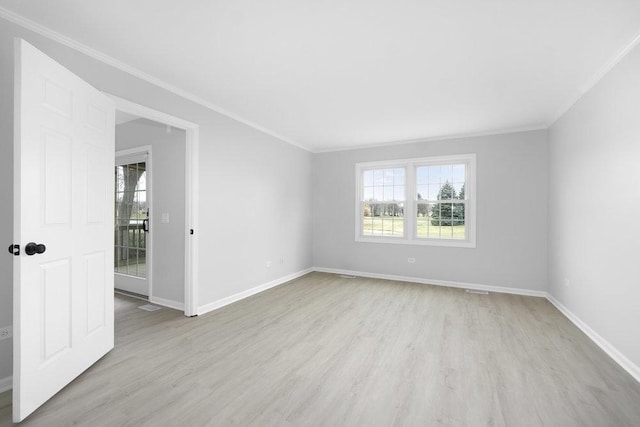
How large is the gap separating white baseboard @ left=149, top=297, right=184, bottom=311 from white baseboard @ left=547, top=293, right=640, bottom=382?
14.3 feet

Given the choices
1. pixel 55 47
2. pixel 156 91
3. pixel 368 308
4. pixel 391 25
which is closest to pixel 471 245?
pixel 368 308

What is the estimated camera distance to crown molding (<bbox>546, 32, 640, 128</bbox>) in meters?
2.22

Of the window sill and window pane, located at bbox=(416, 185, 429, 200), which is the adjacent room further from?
window pane, located at bbox=(416, 185, 429, 200)

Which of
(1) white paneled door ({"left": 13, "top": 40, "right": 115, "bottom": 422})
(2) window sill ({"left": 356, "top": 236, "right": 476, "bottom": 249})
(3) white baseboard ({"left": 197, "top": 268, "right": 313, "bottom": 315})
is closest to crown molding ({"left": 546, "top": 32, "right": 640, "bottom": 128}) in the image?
(2) window sill ({"left": 356, "top": 236, "right": 476, "bottom": 249})

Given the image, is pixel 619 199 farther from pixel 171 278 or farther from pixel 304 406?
pixel 171 278

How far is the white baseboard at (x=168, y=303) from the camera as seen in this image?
11.9 feet

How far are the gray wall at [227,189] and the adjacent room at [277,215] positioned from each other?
0.09ft

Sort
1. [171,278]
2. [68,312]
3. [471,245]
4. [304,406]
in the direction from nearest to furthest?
[304,406]
[68,312]
[171,278]
[471,245]

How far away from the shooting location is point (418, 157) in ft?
17.0

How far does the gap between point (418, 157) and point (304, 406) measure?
14.6 ft

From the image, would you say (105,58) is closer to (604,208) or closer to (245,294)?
(245,294)

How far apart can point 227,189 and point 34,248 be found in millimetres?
2255

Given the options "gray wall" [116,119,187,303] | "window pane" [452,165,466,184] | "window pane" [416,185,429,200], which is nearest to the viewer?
"gray wall" [116,119,187,303]

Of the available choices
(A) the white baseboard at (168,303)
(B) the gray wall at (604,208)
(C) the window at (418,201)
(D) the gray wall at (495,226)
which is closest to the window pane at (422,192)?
(C) the window at (418,201)
